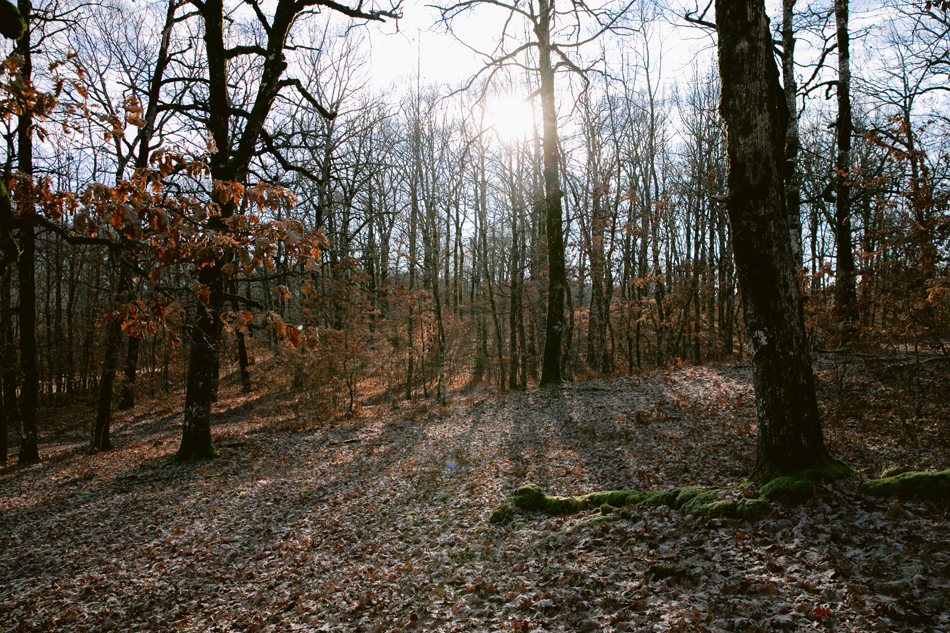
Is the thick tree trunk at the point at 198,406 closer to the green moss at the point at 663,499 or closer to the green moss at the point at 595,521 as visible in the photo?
the green moss at the point at 595,521

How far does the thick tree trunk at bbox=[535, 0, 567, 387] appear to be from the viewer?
12836 millimetres

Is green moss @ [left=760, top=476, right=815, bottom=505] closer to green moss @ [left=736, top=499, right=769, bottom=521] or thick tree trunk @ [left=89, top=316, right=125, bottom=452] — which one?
green moss @ [left=736, top=499, right=769, bottom=521]

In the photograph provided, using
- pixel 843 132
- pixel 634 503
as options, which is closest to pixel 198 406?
pixel 634 503

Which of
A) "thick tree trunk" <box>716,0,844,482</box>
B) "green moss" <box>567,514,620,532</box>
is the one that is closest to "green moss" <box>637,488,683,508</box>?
"green moss" <box>567,514,620,532</box>

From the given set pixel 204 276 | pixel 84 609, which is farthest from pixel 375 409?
pixel 84 609

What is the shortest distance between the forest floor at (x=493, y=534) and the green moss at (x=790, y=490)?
3.6 inches

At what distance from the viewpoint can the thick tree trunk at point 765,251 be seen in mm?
4164

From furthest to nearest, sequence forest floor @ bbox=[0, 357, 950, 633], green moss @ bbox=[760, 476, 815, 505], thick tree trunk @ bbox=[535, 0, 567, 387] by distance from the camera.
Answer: thick tree trunk @ bbox=[535, 0, 567, 387]
green moss @ bbox=[760, 476, 815, 505]
forest floor @ bbox=[0, 357, 950, 633]

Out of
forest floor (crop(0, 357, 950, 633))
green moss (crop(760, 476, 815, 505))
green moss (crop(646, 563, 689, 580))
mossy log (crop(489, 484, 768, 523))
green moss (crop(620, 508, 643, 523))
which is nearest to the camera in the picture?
Result: forest floor (crop(0, 357, 950, 633))

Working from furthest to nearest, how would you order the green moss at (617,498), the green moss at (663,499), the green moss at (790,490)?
1. the green moss at (617,498)
2. the green moss at (663,499)
3. the green moss at (790,490)

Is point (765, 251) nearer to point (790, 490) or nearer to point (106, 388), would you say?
point (790, 490)

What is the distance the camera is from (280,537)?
19.6 feet

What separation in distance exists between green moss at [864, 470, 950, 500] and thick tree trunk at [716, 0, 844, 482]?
400 millimetres

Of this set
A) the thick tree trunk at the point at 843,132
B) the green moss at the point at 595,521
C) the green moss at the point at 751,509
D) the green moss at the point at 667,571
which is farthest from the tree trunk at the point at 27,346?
the thick tree trunk at the point at 843,132
